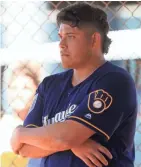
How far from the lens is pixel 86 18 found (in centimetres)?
172

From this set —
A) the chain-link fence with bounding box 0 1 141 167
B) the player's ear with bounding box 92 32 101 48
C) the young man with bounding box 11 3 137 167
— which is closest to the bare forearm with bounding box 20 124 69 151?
the young man with bounding box 11 3 137 167

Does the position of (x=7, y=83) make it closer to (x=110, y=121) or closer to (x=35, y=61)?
(x=35, y=61)

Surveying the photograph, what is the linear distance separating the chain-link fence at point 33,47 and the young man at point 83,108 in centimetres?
88

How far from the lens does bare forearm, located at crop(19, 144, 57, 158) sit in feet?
5.51

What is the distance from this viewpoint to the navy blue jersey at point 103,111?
1.57 metres

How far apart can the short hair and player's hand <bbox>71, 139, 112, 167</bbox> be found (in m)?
0.40

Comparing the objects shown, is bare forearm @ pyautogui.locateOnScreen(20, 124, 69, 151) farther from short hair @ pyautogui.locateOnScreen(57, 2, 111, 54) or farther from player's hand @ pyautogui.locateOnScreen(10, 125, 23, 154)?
short hair @ pyautogui.locateOnScreen(57, 2, 111, 54)

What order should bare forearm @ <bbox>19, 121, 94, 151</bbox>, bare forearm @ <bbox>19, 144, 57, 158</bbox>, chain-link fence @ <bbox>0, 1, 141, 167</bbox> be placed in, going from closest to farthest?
bare forearm @ <bbox>19, 121, 94, 151</bbox>, bare forearm @ <bbox>19, 144, 57, 158</bbox>, chain-link fence @ <bbox>0, 1, 141, 167</bbox>

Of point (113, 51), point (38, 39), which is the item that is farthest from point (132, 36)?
point (38, 39)

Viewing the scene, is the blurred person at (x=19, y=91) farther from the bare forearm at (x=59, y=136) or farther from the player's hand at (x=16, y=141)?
the bare forearm at (x=59, y=136)

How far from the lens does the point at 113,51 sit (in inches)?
104

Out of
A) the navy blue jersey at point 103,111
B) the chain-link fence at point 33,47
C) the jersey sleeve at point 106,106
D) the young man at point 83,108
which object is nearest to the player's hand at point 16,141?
the young man at point 83,108

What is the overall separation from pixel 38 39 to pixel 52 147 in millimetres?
1333

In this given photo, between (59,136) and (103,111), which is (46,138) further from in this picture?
(103,111)
